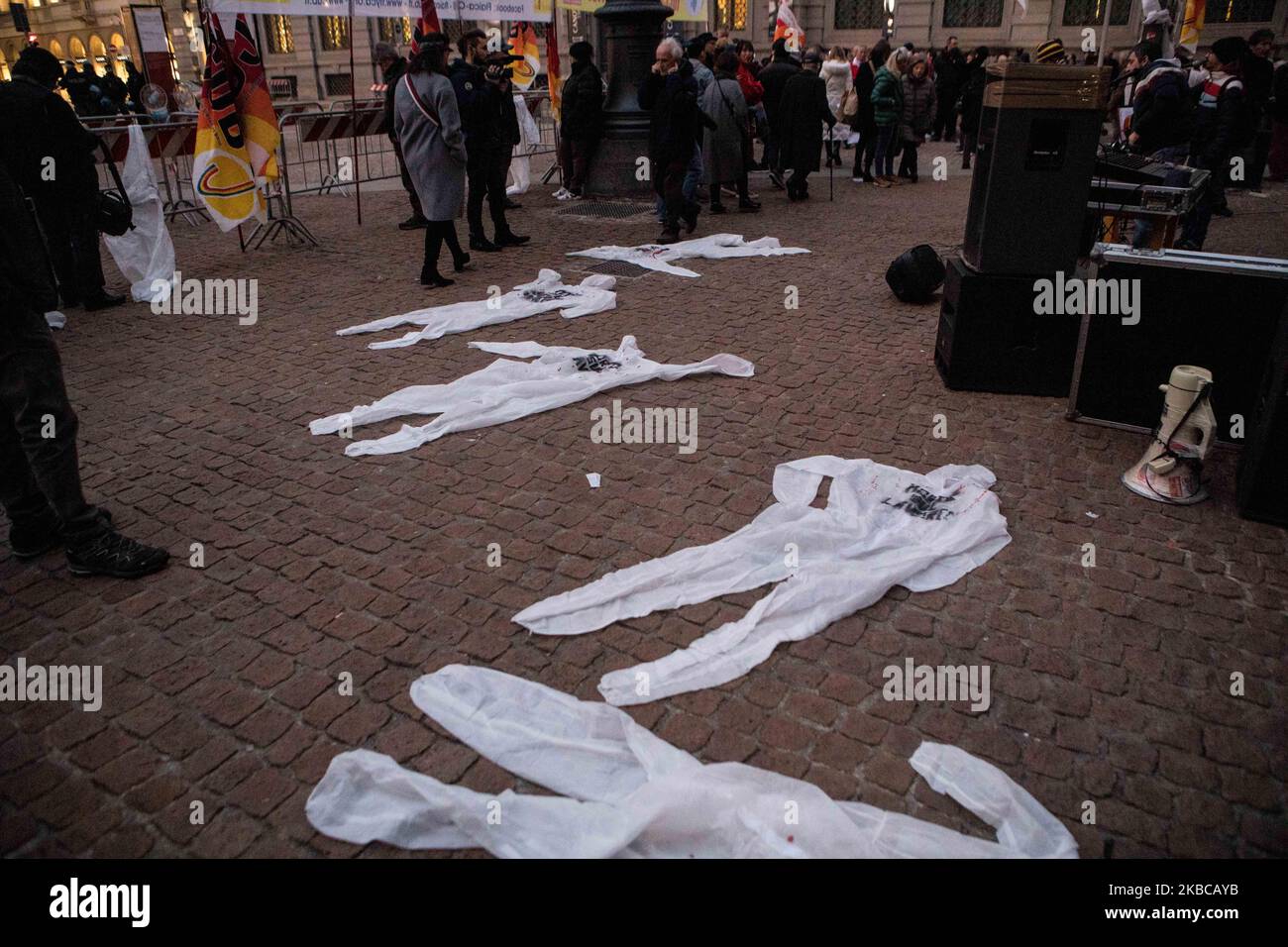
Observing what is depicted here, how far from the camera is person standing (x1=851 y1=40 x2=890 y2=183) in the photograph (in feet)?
42.1

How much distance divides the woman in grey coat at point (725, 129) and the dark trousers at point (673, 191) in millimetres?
1300

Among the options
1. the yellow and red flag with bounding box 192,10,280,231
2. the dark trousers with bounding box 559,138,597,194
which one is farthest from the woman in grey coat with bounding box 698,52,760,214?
the yellow and red flag with bounding box 192,10,280,231

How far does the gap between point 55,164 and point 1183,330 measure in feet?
27.1

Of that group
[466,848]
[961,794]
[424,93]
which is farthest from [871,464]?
[424,93]

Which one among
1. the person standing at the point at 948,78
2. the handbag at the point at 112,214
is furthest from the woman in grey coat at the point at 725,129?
the person standing at the point at 948,78

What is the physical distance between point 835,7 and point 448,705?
123ft

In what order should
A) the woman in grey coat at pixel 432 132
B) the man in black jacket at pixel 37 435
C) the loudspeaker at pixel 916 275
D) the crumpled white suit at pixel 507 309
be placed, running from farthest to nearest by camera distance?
the woman in grey coat at pixel 432 132 < the loudspeaker at pixel 916 275 < the crumpled white suit at pixel 507 309 < the man in black jacket at pixel 37 435

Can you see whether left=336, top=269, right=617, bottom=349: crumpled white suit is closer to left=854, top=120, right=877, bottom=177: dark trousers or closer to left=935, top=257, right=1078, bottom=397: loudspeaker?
left=935, top=257, right=1078, bottom=397: loudspeaker

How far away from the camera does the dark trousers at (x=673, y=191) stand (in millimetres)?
9648

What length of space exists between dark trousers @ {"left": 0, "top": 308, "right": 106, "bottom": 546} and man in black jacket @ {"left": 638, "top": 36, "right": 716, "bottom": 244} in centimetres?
710

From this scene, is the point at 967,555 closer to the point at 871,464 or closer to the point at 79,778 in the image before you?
the point at 871,464

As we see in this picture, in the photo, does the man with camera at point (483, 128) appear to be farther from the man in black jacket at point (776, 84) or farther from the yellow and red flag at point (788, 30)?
the yellow and red flag at point (788, 30)

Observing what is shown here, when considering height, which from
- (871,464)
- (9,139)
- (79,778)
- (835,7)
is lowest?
(79,778)

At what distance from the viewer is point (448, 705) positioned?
2.85 metres
